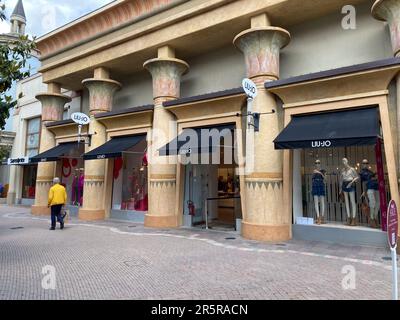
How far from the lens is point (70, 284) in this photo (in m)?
5.43

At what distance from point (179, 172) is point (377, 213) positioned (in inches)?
279

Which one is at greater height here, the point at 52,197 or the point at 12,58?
the point at 12,58

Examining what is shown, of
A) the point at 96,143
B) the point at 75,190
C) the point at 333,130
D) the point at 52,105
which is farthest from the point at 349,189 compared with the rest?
the point at 52,105

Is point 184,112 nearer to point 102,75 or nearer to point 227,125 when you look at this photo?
point 227,125

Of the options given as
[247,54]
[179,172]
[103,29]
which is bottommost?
[179,172]

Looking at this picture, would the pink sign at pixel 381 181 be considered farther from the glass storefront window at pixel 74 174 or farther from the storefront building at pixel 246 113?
the glass storefront window at pixel 74 174

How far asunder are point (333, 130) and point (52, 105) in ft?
51.0

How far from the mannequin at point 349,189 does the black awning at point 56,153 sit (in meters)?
13.2

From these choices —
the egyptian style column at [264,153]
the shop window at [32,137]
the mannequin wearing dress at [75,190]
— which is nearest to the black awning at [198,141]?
the egyptian style column at [264,153]

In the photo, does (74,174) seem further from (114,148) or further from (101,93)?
(114,148)

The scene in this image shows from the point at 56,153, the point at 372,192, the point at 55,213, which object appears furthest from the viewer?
the point at 56,153

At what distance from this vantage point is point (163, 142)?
40.6 feet

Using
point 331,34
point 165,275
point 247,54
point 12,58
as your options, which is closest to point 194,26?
point 247,54

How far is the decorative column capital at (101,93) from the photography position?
14.8 meters
